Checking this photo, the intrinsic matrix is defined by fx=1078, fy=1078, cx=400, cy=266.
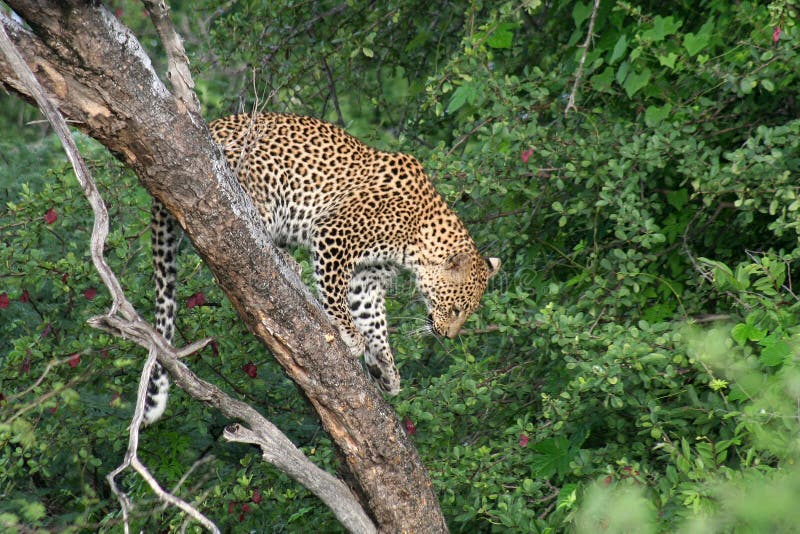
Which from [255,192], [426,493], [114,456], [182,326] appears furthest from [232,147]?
[114,456]

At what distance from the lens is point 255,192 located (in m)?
5.79

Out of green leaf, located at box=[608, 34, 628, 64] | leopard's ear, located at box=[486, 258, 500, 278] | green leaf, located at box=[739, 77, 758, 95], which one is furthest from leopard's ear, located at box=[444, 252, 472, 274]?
green leaf, located at box=[739, 77, 758, 95]

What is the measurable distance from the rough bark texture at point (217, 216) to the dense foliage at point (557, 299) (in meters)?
0.73

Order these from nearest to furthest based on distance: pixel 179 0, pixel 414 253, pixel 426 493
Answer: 1. pixel 426 493
2. pixel 414 253
3. pixel 179 0

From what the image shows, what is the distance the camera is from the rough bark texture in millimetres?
3432

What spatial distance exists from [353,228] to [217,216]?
2.15 metres

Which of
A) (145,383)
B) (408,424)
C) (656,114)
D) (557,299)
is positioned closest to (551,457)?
(408,424)

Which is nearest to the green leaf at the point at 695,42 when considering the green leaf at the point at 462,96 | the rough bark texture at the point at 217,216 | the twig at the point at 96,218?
the green leaf at the point at 462,96

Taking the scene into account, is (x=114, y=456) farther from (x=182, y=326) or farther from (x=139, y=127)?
(x=139, y=127)

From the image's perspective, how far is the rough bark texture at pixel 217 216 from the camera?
3.43m

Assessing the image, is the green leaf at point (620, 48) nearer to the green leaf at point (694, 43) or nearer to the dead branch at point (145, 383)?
the green leaf at point (694, 43)

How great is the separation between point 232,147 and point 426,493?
2.05m

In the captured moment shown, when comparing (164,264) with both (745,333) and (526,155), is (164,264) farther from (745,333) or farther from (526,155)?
(745,333)

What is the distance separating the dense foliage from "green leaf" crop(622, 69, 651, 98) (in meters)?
0.01
